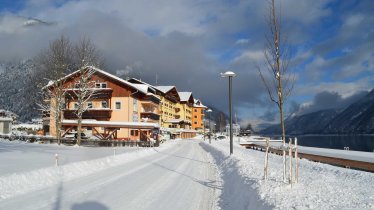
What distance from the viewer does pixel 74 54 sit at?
50.8 m

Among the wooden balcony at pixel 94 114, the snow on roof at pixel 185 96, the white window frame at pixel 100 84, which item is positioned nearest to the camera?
the wooden balcony at pixel 94 114

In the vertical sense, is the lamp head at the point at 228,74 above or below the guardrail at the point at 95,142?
above

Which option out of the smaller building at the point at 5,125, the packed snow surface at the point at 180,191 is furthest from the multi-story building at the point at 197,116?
the packed snow surface at the point at 180,191

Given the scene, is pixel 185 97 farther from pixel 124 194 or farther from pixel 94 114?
pixel 124 194

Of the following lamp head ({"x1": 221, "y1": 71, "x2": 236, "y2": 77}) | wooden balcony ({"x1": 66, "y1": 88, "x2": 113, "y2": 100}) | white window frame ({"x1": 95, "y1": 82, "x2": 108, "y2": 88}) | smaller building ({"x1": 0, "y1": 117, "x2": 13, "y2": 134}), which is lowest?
smaller building ({"x1": 0, "y1": 117, "x2": 13, "y2": 134})

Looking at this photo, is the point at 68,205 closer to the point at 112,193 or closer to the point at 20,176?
the point at 112,193

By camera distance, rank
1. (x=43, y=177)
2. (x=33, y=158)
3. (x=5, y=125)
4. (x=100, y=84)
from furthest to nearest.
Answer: (x=5, y=125) → (x=100, y=84) → (x=33, y=158) → (x=43, y=177)

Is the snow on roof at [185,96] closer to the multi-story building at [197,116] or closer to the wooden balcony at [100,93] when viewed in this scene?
the multi-story building at [197,116]

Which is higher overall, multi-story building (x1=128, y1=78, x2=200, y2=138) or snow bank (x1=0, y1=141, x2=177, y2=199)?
multi-story building (x1=128, y1=78, x2=200, y2=138)

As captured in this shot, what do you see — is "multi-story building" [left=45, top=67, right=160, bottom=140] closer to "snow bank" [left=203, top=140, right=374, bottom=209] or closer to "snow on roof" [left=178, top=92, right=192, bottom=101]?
"snow bank" [left=203, top=140, right=374, bottom=209]

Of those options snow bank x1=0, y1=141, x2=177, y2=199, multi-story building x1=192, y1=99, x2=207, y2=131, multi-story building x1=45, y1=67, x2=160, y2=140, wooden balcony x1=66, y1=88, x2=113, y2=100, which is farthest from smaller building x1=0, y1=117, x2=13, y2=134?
multi-story building x1=192, y1=99, x2=207, y2=131

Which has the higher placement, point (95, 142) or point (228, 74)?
point (228, 74)

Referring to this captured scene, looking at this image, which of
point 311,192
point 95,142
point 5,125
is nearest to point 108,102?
point 95,142

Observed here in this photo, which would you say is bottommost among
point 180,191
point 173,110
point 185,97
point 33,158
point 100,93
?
point 180,191
